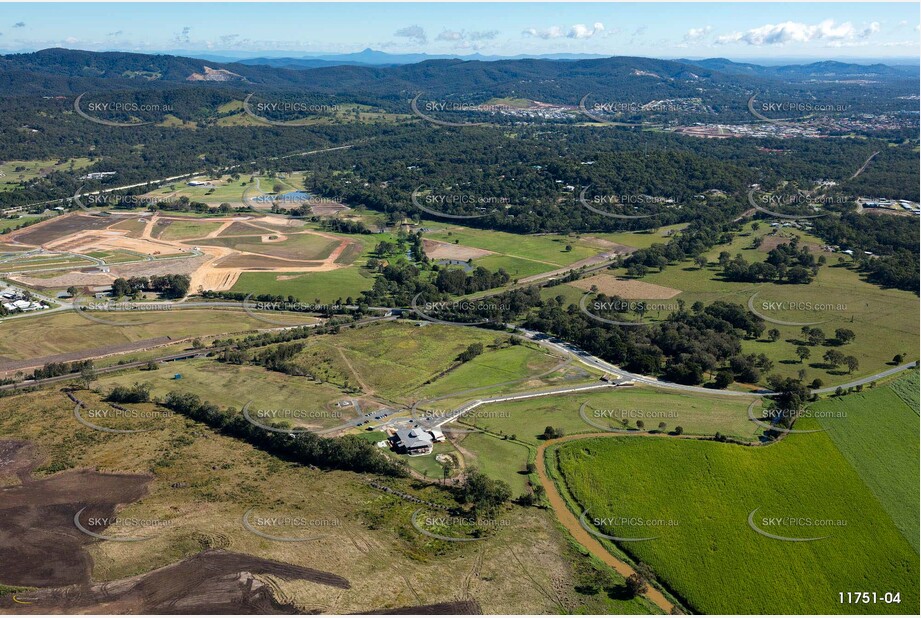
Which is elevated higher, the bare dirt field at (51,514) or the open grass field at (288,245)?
the open grass field at (288,245)

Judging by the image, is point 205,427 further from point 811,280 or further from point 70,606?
point 811,280

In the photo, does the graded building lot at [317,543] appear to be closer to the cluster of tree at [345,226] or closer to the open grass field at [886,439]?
the open grass field at [886,439]

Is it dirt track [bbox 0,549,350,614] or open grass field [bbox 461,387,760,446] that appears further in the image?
open grass field [bbox 461,387,760,446]

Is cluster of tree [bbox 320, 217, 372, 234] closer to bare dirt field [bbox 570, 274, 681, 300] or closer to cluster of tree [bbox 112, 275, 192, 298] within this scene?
cluster of tree [bbox 112, 275, 192, 298]

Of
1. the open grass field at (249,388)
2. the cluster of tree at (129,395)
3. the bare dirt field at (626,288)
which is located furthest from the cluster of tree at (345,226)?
the cluster of tree at (129,395)

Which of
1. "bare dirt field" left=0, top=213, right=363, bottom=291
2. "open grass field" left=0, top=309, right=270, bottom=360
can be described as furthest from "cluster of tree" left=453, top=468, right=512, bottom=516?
"bare dirt field" left=0, top=213, right=363, bottom=291

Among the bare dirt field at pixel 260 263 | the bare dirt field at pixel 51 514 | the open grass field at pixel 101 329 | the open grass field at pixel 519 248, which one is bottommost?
the bare dirt field at pixel 51 514
